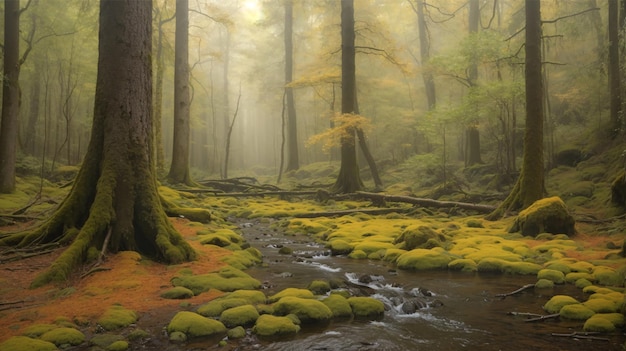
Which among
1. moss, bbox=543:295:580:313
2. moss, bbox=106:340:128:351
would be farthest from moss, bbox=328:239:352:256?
moss, bbox=106:340:128:351

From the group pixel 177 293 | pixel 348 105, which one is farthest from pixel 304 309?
pixel 348 105

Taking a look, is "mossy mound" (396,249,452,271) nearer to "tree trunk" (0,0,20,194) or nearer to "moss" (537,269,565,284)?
"moss" (537,269,565,284)

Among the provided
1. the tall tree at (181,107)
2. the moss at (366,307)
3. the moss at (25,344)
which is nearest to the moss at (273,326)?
the moss at (366,307)

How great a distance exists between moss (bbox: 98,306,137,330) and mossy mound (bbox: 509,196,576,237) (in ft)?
27.0

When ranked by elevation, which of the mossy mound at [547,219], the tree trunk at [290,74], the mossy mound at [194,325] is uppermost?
the tree trunk at [290,74]

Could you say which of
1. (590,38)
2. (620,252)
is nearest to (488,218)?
(620,252)

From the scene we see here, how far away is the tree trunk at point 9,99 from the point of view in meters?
11.4

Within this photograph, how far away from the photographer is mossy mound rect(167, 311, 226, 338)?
4043 mm

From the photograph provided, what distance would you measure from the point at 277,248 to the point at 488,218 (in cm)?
630

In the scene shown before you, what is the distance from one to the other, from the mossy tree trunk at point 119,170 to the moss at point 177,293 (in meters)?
1.20

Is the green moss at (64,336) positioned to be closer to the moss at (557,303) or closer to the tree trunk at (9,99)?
the moss at (557,303)

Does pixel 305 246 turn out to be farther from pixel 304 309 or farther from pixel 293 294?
pixel 304 309

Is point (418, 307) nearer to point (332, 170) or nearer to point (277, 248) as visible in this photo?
point (277, 248)

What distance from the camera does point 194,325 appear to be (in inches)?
162
